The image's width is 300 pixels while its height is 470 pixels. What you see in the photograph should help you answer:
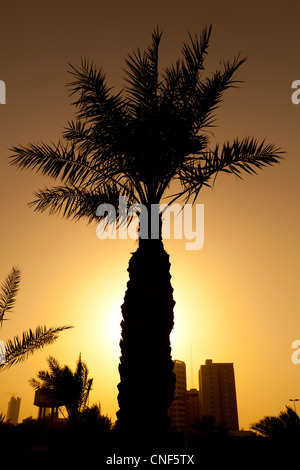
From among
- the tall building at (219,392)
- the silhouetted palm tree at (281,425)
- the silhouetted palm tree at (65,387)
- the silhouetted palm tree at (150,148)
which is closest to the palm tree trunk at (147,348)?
the silhouetted palm tree at (150,148)

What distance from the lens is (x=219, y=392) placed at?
12850 centimetres

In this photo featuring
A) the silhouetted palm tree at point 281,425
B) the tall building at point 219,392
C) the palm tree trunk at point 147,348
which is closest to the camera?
the palm tree trunk at point 147,348

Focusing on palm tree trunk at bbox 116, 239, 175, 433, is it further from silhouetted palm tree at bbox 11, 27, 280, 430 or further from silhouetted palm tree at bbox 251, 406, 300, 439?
silhouetted palm tree at bbox 251, 406, 300, 439

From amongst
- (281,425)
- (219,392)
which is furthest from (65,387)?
(219,392)

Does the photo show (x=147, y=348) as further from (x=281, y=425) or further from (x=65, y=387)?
(x=65, y=387)

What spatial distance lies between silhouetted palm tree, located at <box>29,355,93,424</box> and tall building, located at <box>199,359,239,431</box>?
119702mm

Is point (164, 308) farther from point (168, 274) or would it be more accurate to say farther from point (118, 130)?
point (118, 130)

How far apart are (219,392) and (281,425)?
12827 centimetres

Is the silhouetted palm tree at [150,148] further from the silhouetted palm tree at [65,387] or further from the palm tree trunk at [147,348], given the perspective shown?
the silhouetted palm tree at [65,387]

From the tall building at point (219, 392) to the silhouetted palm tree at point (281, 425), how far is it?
126 m

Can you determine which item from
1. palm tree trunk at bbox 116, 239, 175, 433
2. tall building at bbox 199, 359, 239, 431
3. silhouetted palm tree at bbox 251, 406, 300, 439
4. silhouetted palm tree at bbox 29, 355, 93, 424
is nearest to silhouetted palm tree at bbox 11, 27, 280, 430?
palm tree trunk at bbox 116, 239, 175, 433

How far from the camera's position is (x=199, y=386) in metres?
140

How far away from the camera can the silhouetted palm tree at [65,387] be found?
60.0 feet
